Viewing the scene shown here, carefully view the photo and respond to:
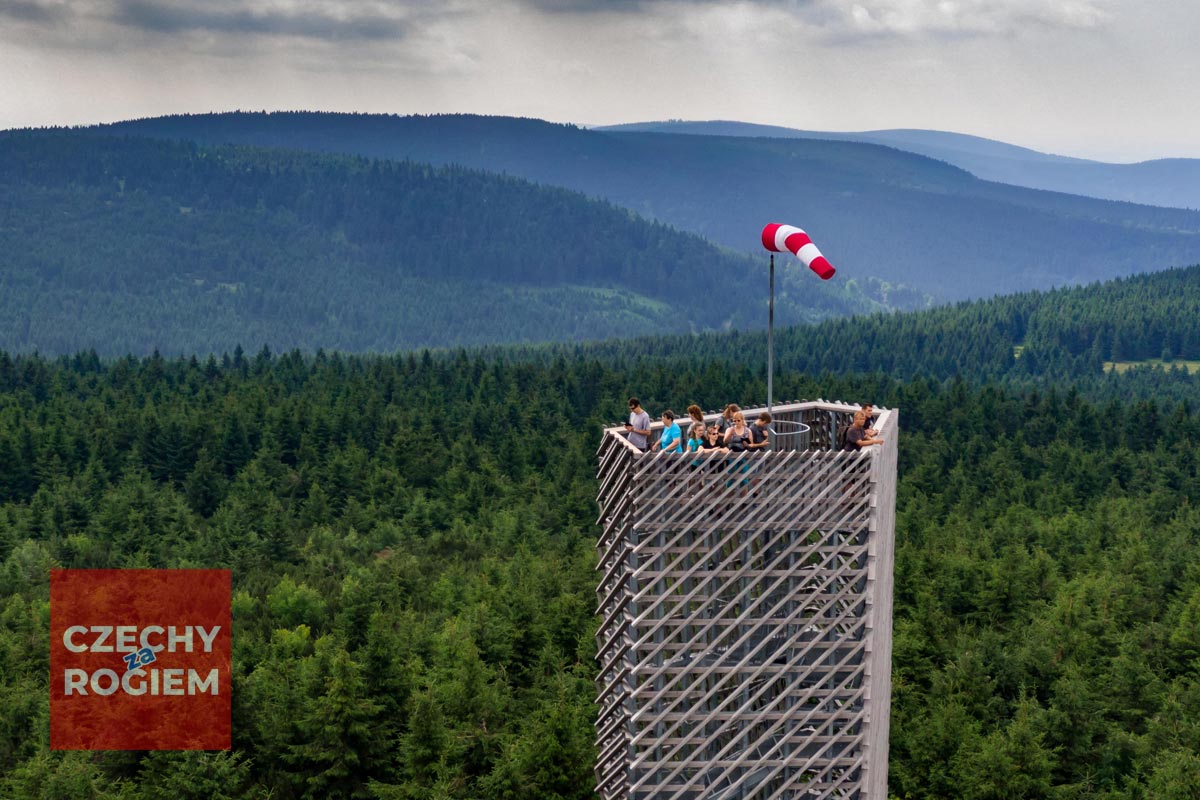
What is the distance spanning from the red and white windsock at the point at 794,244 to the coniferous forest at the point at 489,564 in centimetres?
2450

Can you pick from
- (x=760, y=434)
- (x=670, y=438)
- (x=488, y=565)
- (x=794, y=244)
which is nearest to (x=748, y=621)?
(x=760, y=434)

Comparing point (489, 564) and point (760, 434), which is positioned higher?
point (760, 434)

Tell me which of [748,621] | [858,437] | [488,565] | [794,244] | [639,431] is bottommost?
[488,565]

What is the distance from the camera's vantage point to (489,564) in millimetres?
89000

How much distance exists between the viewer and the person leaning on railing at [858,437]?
32125 millimetres

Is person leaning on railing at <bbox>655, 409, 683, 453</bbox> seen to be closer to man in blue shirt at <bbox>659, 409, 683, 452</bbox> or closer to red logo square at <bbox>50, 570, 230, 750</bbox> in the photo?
man in blue shirt at <bbox>659, 409, 683, 452</bbox>

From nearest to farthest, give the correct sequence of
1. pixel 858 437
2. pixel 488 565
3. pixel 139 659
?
pixel 858 437, pixel 139 659, pixel 488 565

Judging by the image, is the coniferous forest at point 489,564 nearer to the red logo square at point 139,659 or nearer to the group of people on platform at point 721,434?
the red logo square at point 139,659

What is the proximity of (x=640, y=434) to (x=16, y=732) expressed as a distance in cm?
4126

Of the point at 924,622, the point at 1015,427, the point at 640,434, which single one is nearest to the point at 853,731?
the point at 640,434

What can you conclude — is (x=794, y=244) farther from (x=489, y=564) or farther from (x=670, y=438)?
(x=489, y=564)

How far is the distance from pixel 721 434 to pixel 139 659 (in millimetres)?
44636

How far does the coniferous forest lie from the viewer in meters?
54.5

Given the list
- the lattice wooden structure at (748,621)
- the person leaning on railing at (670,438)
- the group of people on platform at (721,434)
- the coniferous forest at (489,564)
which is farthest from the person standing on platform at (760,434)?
the coniferous forest at (489,564)
